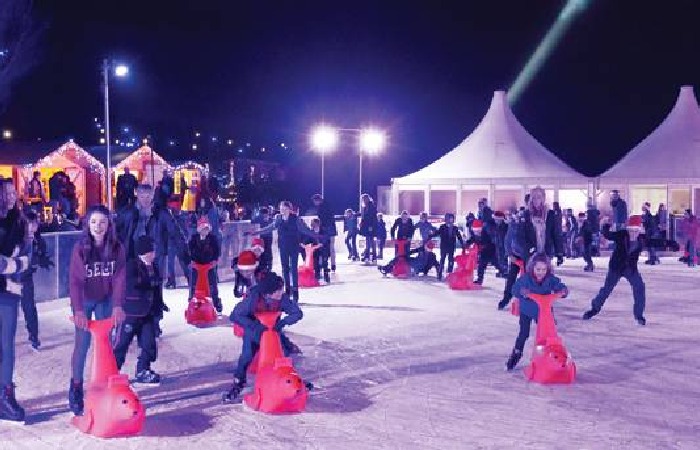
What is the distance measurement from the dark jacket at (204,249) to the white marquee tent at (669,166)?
21.0 metres

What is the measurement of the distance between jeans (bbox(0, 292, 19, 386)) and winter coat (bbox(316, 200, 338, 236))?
36.3 feet

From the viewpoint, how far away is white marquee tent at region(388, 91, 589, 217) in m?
29.8

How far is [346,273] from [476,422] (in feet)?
42.0

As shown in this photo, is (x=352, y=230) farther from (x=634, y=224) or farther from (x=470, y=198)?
(x=634, y=224)

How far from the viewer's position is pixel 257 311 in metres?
6.31

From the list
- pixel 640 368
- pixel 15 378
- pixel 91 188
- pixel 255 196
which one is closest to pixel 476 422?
pixel 640 368

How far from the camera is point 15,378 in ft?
24.1

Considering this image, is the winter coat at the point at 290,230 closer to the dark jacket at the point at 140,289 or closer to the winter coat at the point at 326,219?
the winter coat at the point at 326,219

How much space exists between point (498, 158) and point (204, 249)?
67.3ft

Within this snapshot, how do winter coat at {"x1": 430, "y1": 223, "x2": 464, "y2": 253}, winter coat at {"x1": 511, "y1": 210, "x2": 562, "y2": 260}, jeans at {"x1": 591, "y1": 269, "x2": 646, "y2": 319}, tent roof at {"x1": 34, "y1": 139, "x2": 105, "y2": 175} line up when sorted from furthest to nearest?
tent roof at {"x1": 34, "y1": 139, "x2": 105, "y2": 175}, winter coat at {"x1": 430, "y1": 223, "x2": 464, "y2": 253}, winter coat at {"x1": 511, "y1": 210, "x2": 562, "y2": 260}, jeans at {"x1": 591, "y1": 269, "x2": 646, "y2": 319}

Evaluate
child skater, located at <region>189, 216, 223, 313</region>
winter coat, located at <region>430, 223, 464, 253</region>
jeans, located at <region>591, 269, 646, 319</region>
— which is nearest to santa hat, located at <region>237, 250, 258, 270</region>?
child skater, located at <region>189, 216, 223, 313</region>

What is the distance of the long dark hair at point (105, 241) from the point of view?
592 centimetres

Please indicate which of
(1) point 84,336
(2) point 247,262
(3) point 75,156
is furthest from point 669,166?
(1) point 84,336

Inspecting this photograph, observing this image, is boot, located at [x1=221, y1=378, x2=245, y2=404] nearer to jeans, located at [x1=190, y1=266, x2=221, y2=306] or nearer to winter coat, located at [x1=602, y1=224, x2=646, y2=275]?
jeans, located at [x1=190, y1=266, x2=221, y2=306]
